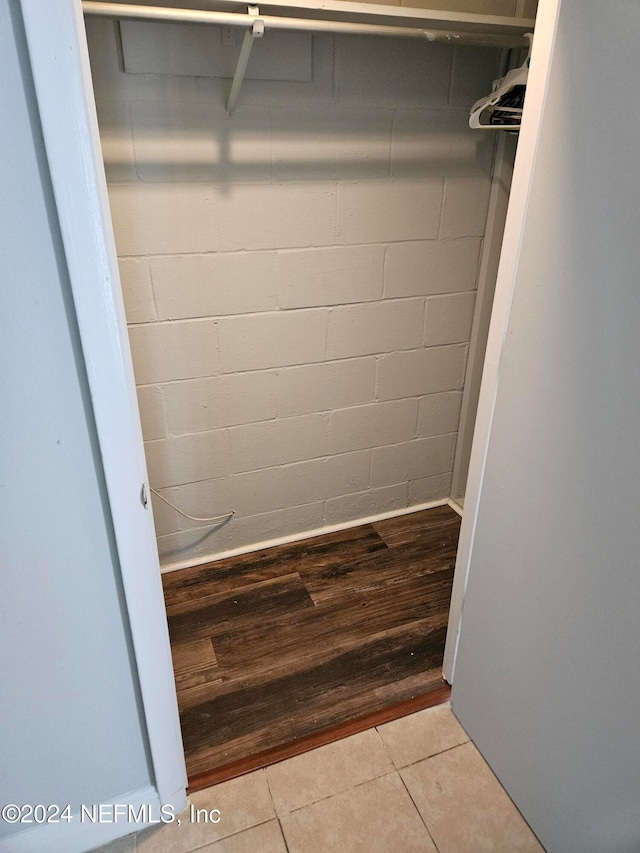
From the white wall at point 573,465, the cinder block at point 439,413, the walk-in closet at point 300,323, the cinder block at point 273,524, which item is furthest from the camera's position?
the cinder block at point 439,413

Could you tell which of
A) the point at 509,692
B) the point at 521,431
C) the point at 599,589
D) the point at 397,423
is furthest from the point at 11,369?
the point at 397,423

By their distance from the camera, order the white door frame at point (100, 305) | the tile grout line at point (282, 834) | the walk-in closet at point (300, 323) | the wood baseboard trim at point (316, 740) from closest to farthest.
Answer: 1. the white door frame at point (100, 305)
2. the tile grout line at point (282, 834)
3. the wood baseboard trim at point (316, 740)
4. the walk-in closet at point (300, 323)

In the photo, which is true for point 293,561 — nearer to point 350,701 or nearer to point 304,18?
point 350,701

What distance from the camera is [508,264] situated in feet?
3.95

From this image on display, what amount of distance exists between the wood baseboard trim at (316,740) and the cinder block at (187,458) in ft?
3.12

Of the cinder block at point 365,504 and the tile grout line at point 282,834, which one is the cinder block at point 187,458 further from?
the tile grout line at point 282,834

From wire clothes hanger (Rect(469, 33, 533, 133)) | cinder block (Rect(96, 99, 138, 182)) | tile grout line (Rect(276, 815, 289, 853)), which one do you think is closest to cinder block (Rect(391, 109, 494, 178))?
wire clothes hanger (Rect(469, 33, 533, 133))

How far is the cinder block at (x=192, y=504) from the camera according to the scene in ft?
6.91

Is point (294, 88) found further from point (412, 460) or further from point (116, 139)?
point (412, 460)

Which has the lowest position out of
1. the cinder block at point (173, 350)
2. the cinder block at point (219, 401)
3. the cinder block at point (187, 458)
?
the cinder block at point (187, 458)

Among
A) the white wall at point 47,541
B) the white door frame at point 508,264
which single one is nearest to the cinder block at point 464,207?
the white door frame at point 508,264

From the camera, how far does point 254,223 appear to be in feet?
6.02

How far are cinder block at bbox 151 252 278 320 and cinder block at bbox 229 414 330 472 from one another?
455 mm

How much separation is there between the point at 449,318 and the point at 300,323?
629 millimetres
